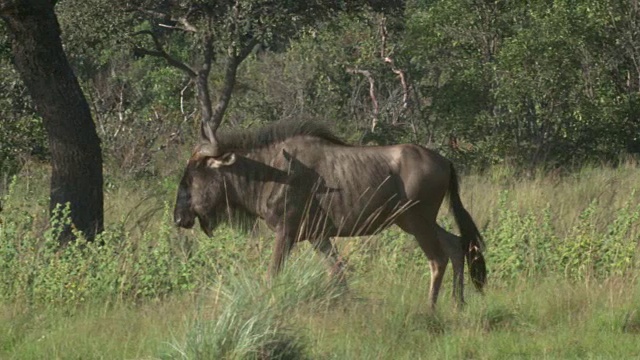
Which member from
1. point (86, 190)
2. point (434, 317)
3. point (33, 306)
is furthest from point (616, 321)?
point (86, 190)

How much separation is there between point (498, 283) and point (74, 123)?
3571 mm

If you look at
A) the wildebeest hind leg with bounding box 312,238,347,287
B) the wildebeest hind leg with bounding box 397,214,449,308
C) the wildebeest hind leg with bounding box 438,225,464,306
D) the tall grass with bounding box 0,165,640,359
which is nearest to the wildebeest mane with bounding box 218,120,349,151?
the tall grass with bounding box 0,165,640,359

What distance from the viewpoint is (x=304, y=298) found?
23.8 ft

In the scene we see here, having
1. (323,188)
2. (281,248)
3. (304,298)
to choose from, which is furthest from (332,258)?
(304,298)

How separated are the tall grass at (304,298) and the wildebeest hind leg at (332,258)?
4.6 inches

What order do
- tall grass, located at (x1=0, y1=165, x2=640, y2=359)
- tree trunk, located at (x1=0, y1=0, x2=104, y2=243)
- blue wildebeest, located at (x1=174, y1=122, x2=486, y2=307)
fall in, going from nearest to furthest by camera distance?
tall grass, located at (x1=0, y1=165, x2=640, y2=359) < blue wildebeest, located at (x1=174, y1=122, x2=486, y2=307) < tree trunk, located at (x1=0, y1=0, x2=104, y2=243)

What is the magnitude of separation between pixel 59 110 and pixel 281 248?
2.41 m

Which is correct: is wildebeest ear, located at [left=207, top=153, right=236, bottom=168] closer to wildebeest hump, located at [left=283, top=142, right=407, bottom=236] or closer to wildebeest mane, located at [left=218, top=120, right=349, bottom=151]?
wildebeest mane, located at [left=218, top=120, right=349, bottom=151]

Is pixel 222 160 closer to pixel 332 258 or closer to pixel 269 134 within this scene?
pixel 269 134

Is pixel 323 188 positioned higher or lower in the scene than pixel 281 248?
higher

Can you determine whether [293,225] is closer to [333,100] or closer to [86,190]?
[86,190]

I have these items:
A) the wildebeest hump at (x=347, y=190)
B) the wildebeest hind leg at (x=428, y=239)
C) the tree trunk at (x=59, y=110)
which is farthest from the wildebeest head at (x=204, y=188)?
the wildebeest hind leg at (x=428, y=239)

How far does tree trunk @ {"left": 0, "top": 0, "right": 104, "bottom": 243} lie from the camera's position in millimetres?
9656

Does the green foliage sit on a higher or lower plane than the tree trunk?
lower
